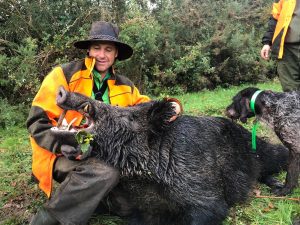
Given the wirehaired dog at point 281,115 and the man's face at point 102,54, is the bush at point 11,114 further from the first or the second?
the wirehaired dog at point 281,115

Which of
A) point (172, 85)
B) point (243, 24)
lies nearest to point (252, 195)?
point (172, 85)

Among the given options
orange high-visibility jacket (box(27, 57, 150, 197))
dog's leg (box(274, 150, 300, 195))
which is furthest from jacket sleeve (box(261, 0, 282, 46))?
orange high-visibility jacket (box(27, 57, 150, 197))

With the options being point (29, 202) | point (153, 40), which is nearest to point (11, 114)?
point (29, 202)

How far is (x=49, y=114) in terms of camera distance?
3617mm

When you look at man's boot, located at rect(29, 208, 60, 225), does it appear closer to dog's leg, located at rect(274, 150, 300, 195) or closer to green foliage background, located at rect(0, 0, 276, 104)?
dog's leg, located at rect(274, 150, 300, 195)

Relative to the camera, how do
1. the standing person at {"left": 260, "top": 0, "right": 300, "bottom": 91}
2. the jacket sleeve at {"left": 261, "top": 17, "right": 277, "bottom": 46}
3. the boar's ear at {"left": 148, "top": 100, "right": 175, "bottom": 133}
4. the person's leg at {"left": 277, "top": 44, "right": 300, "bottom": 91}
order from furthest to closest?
the jacket sleeve at {"left": 261, "top": 17, "right": 277, "bottom": 46}, the person's leg at {"left": 277, "top": 44, "right": 300, "bottom": 91}, the standing person at {"left": 260, "top": 0, "right": 300, "bottom": 91}, the boar's ear at {"left": 148, "top": 100, "right": 175, "bottom": 133}

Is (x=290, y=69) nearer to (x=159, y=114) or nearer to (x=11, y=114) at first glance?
(x=159, y=114)

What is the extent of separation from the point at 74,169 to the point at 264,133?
3.27m

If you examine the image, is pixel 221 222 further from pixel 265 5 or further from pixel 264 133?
pixel 265 5

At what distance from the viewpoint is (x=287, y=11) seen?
16.8 feet

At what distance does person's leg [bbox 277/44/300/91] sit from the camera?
17.4 ft

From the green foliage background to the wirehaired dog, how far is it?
4.77 meters

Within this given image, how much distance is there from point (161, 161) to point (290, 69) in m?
2.71

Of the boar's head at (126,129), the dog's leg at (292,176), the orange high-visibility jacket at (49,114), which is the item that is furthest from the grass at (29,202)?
the boar's head at (126,129)
